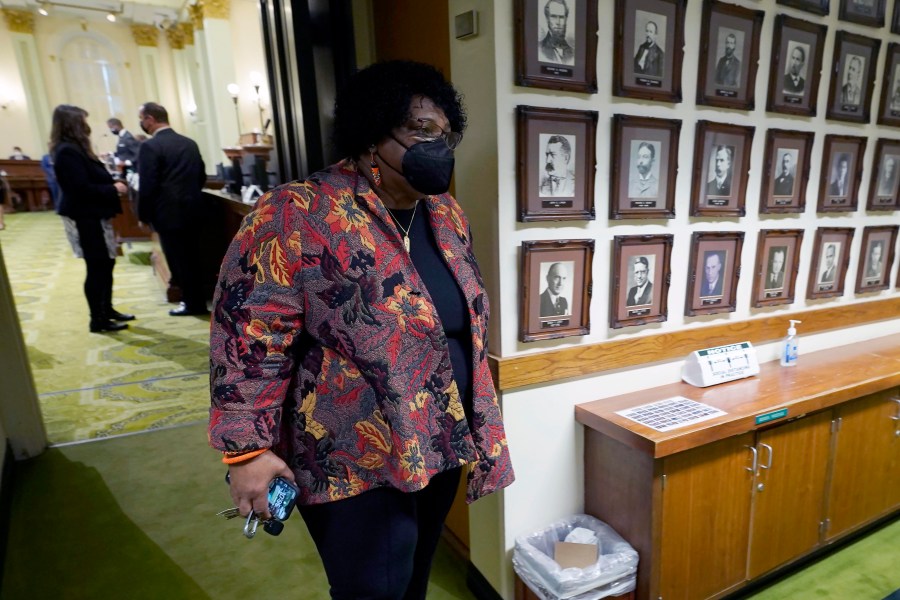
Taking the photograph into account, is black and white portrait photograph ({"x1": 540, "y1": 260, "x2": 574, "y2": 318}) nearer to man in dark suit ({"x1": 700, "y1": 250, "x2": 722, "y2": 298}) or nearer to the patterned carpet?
man in dark suit ({"x1": 700, "y1": 250, "x2": 722, "y2": 298})

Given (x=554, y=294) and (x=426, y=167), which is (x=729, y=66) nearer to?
(x=554, y=294)

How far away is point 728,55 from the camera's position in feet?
5.44

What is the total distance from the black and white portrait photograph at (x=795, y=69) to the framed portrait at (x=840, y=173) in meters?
0.29

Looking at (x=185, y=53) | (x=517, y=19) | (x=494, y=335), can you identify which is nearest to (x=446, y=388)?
(x=494, y=335)

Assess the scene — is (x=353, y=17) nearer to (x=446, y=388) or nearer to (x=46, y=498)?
(x=446, y=388)

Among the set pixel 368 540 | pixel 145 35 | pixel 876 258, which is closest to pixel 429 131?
pixel 368 540

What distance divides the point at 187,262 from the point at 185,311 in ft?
1.70

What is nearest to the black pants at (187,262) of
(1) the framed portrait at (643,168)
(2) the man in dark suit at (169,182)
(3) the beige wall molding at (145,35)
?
(2) the man in dark suit at (169,182)

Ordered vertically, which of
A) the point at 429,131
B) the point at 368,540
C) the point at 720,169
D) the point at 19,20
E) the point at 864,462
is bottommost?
the point at 864,462

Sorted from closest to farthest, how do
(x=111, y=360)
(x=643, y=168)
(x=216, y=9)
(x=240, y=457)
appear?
(x=240, y=457), (x=643, y=168), (x=111, y=360), (x=216, y=9)

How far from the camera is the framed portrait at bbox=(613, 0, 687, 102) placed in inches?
57.2

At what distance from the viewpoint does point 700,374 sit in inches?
69.0

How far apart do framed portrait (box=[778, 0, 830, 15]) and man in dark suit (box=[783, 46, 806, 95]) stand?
0.13 m

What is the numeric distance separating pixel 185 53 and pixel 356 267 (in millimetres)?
13909
